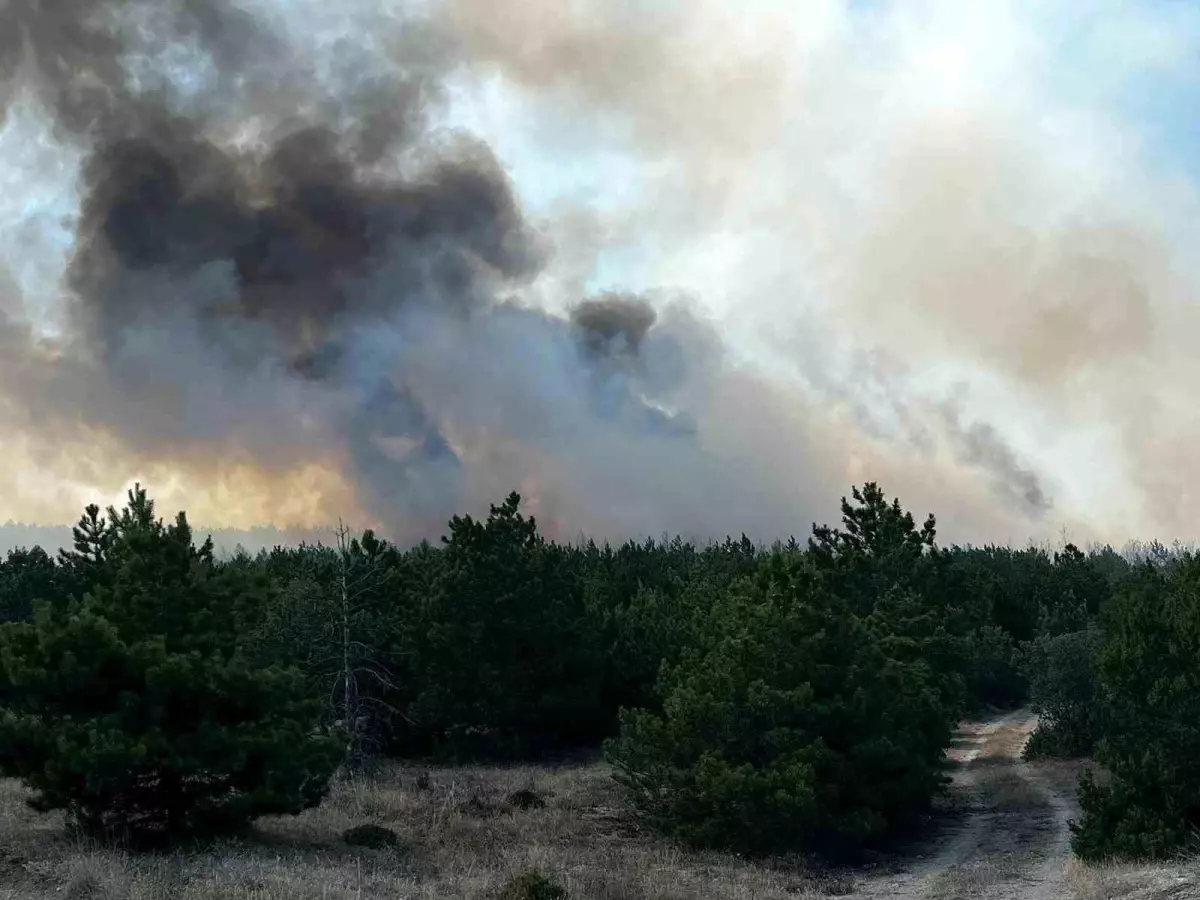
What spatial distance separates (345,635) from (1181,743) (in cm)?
2296

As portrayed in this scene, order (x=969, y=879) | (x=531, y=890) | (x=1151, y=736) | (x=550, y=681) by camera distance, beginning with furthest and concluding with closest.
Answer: (x=550, y=681) → (x=1151, y=736) → (x=969, y=879) → (x=531, y=890)

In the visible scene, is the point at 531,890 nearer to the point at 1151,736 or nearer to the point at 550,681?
the point at 1151,736

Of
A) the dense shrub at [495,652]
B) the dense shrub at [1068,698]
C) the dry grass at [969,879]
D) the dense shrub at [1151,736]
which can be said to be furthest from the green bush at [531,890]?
the dense shrub at [1068,698]

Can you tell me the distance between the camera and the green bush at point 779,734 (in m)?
26.8

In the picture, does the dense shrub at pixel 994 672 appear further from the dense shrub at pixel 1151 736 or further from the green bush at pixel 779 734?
the dense shrub at pixel 1151 736

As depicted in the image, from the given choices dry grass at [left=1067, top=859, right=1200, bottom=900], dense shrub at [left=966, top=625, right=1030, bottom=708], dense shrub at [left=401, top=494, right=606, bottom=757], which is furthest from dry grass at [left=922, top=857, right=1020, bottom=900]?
dense shrub at [left=966, top=625, right=1030, bottom=708]

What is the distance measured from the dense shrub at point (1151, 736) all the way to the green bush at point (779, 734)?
5.51m

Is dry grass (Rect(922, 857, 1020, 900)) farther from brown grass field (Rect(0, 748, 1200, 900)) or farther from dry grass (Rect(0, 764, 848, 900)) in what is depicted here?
dry grass (Rect(0, 764, 848, 900))

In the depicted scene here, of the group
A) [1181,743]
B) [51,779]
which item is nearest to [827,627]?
[1181,743]

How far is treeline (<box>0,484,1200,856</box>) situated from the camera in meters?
21.0

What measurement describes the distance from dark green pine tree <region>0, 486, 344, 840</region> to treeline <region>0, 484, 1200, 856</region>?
53 millimetres

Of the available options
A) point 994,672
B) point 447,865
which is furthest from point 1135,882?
point 994,672

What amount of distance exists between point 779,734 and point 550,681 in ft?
62.5

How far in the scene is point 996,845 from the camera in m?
29.7
